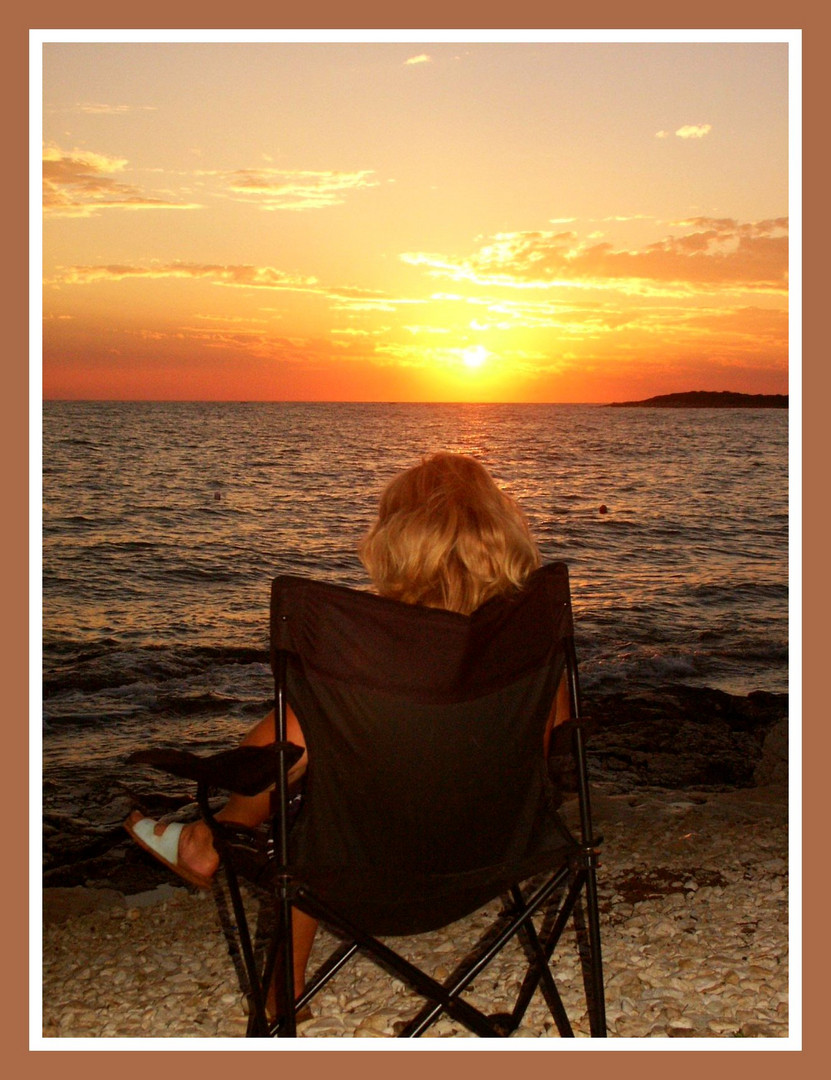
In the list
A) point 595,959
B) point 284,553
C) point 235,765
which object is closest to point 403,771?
point 235,765

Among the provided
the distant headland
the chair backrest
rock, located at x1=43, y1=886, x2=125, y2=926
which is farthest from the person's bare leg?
the distant headland

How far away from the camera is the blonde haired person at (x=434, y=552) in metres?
1.97

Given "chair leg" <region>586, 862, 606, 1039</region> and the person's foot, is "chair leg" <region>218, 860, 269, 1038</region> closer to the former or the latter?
the person's foot

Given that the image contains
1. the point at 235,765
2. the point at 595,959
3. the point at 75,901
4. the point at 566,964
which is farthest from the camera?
the point at 75,901

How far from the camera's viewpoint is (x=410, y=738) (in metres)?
1.92

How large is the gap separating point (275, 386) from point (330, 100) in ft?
48.1

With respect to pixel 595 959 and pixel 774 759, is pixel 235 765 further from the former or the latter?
pixel 774 759

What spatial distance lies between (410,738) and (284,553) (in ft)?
45.2

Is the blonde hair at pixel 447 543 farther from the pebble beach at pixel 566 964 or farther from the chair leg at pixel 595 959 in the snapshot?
the pebble beach at pixel 566 964

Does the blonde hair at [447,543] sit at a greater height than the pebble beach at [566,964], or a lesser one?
greater

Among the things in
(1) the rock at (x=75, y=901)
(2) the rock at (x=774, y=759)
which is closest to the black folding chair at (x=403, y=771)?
(1) the rock at (x=75, y=901)

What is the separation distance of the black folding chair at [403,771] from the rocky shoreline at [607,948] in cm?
41

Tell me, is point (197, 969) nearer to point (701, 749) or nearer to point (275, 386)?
point (701, 749)

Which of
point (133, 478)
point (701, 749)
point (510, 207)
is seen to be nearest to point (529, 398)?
point (510, 207)
